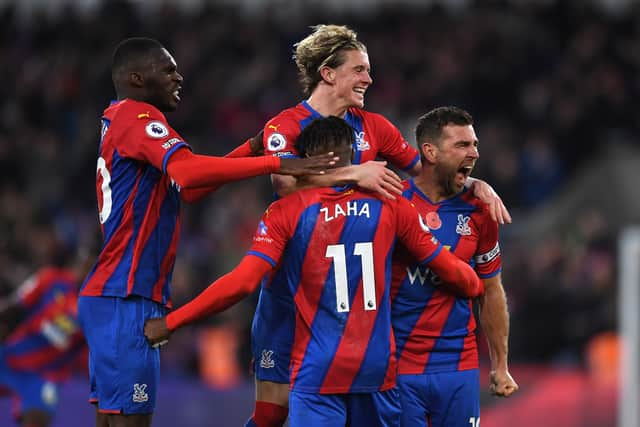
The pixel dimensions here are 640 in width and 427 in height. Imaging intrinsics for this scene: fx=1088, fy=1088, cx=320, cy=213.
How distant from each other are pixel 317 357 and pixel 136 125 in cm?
137

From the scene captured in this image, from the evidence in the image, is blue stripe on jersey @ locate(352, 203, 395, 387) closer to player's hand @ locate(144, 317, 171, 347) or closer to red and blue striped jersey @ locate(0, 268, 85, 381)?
player's hand @ locate(144, 317, 171, 347)

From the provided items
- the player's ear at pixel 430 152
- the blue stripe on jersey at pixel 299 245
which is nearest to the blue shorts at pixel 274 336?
the blue stripe on jersey at pixel 299 245

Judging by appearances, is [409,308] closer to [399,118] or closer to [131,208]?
[131,208]

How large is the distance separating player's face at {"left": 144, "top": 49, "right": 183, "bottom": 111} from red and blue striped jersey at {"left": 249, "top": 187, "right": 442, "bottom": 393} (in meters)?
0.80

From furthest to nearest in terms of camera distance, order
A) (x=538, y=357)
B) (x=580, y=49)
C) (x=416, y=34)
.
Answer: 1. (x=416, y=34)
2. (x=580, y=49)
3. (x=538, y=357)

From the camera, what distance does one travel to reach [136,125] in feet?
16.7

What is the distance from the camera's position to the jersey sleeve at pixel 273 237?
4965 mm

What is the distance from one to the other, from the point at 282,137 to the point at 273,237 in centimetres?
70

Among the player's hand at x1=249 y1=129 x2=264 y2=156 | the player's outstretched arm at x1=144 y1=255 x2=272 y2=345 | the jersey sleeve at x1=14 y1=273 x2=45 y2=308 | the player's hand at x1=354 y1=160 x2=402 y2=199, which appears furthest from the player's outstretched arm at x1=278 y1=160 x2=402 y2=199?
the jersey sleeve at x1=14 y1=273 x2=45 y2=308

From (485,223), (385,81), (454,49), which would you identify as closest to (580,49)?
(454,49)

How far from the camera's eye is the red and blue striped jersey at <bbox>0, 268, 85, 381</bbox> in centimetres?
859

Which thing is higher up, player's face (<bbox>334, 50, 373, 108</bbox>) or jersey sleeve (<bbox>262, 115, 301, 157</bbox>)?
player's face (<bbox>334, 50, 373, 108</bbox>)

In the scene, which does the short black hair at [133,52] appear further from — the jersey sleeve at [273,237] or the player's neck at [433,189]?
the player's neck at [433,189]

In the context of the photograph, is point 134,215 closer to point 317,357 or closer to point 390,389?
point 317,357
